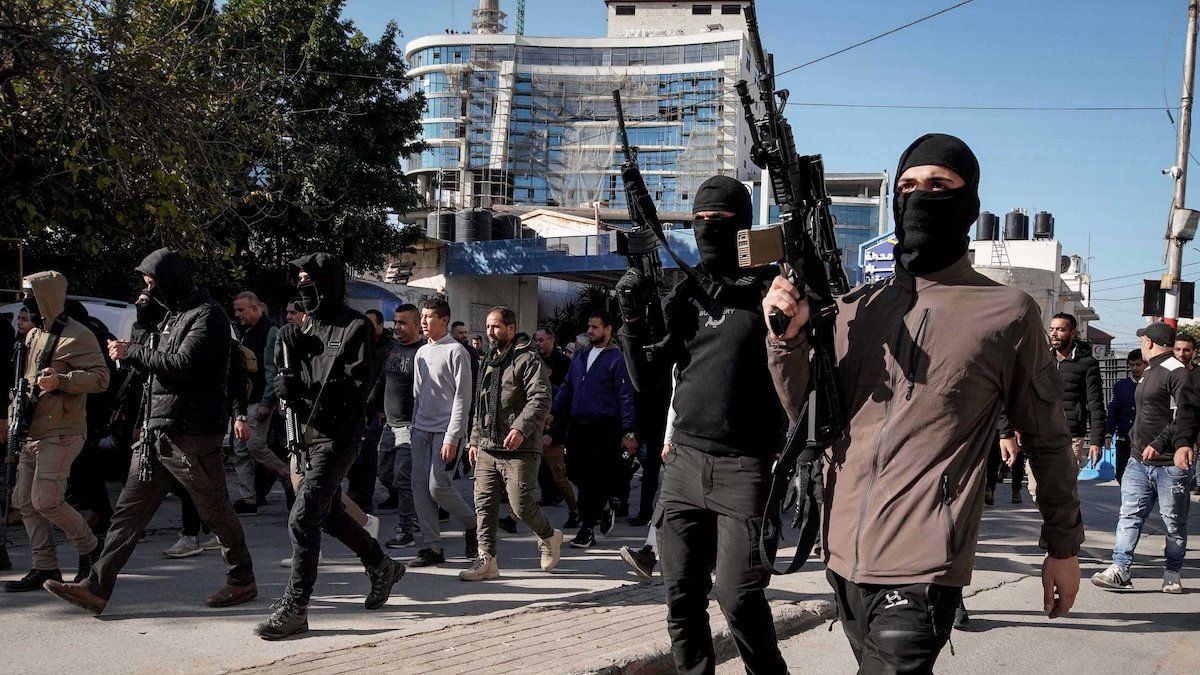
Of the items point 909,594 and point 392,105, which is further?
point 392,105

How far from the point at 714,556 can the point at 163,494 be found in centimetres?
364

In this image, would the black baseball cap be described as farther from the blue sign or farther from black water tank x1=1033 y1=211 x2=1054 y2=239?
Answer: black water tank x1=1033 y1=211 x2=1054 y2=239

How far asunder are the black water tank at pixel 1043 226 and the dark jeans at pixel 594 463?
53.3m

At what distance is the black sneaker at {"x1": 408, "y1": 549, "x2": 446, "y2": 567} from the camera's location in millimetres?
7277

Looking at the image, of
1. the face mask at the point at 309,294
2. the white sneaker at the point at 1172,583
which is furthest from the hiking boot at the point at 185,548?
the white sneaker at the point at 1172,583

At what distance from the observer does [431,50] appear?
329ft

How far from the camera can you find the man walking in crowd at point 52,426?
6102 millimetres

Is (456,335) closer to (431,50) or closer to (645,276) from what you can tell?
(645,276)

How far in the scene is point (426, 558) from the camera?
7289 mm

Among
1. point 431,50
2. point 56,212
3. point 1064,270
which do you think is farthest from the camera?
point 431,50

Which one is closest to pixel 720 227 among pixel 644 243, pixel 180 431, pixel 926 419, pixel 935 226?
pixel 644 243

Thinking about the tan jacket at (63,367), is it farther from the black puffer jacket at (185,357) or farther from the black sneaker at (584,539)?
the black sneaker at (584,539)

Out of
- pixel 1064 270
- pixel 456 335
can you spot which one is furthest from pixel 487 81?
pixel 456 335

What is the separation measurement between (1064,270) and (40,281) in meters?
69.7
